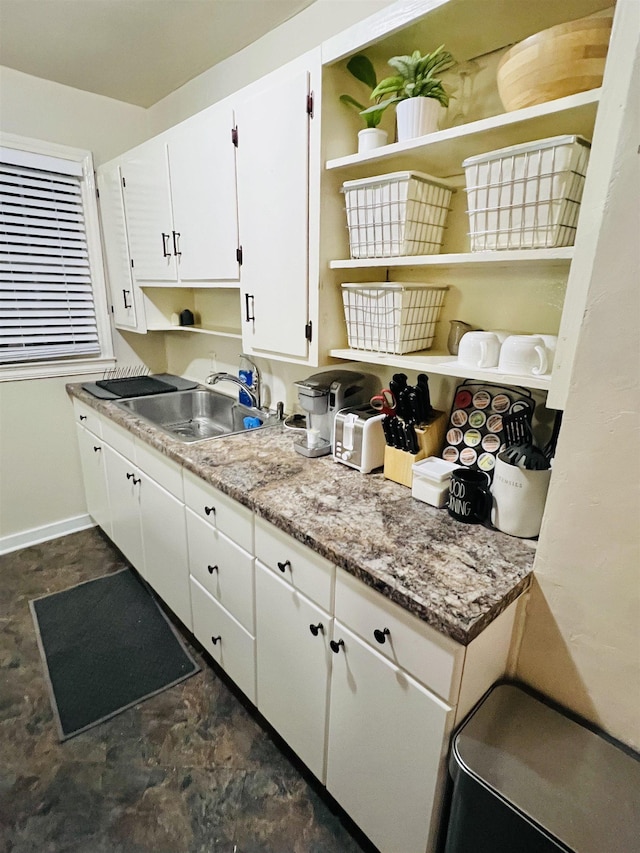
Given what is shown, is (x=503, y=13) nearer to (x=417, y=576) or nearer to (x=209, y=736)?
(x=417, y=576)

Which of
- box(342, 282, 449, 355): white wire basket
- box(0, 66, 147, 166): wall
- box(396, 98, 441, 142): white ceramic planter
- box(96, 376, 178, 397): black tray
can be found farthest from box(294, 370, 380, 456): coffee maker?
box(0, 66, 147, 166): wall

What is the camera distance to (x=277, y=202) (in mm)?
1522

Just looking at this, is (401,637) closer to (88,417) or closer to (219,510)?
(219,510)

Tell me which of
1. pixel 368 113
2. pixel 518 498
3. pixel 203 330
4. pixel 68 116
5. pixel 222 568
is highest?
pixel 68 116

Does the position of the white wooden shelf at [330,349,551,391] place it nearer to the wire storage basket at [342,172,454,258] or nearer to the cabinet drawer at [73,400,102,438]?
the wire storage basket at [342,172,454,258]

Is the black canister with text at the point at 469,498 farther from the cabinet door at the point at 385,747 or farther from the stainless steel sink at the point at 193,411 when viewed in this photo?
the stainless steel sink at the point at 193,411

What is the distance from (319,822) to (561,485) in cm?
125

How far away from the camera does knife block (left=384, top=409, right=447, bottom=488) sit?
1377 mm

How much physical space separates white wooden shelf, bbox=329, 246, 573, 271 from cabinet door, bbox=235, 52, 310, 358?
0.64 ft

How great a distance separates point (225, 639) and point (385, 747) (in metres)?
0.77

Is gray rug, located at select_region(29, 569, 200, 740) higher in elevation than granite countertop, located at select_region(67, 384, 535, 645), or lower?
lower

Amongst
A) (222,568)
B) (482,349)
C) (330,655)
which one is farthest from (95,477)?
(482,349)

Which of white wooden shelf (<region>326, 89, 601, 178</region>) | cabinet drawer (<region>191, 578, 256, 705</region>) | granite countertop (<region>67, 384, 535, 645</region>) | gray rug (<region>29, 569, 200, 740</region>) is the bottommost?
gray rug (<region>29, 569, 200, 740</region>)

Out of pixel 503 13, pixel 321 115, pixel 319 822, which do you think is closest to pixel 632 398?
pixel 503 13
